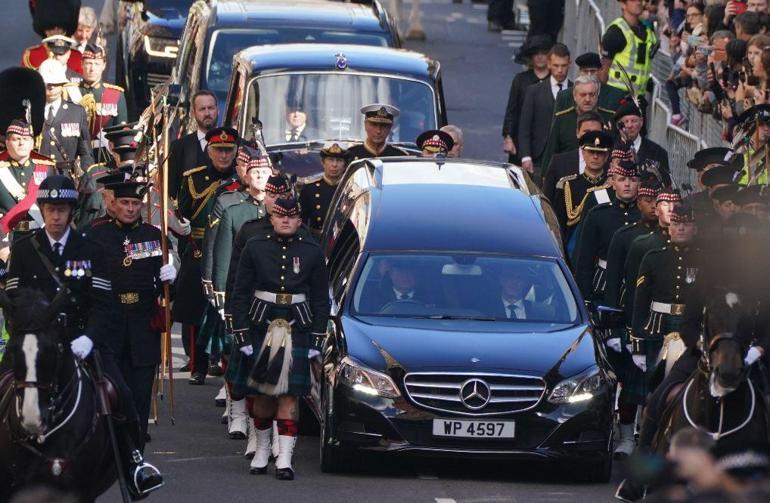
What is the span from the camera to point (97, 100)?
21.2 m

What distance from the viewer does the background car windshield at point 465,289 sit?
14.4 meters

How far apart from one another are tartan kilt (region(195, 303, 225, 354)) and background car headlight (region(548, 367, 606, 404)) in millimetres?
3333

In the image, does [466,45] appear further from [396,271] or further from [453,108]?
[396,271]

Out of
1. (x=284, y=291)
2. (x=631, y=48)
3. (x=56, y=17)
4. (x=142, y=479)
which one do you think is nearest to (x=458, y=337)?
(x=284, y=291)

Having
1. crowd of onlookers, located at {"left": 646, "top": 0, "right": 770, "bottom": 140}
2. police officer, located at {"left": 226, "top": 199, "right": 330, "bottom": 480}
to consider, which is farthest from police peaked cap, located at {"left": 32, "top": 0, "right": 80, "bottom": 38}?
police officer, located at {"left": 226, "top": 199, "right": 330, "bottom": 480}

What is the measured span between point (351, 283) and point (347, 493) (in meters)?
1.62

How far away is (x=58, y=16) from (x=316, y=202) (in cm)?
826

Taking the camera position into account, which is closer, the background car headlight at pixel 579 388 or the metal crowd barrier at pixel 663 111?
the background car headlight at pixel 579 388

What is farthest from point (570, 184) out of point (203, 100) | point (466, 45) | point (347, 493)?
point (466, 45)

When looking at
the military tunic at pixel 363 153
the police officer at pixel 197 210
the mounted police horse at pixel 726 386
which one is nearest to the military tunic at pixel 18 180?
the police officer at pixel 197 210

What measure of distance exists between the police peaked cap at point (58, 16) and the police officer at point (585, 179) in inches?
346

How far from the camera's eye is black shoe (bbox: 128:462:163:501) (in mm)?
12273

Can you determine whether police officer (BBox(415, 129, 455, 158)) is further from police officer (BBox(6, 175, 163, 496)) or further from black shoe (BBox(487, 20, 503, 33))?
black shoe (BBox(487, 20, 503, 33))

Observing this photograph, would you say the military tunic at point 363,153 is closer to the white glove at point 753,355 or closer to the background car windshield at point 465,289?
the background car windshield at point 465,289
